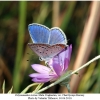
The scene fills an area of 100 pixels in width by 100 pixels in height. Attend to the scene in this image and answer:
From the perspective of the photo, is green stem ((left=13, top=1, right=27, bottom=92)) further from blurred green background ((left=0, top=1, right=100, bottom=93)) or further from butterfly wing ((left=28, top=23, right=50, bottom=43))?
butterfly wing ((left=28, top=23, right=50, bottom=43))

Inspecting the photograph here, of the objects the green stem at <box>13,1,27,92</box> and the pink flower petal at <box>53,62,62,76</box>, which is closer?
the pink flower petal at <box>53,62,62,76</box>

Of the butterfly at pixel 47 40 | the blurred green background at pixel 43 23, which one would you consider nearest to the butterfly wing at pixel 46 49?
the butterfly at pixel 47 40

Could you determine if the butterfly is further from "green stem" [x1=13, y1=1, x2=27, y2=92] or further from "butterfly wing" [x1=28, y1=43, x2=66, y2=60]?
"green stem" [x1=13, y1=1, x2=27, y2=92]

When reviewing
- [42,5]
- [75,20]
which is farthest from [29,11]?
[75,20]

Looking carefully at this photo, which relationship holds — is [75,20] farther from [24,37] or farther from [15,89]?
[15,89]

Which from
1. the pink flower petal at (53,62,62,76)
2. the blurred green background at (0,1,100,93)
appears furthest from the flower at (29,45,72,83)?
the blurred green background at (0,1,100,93)

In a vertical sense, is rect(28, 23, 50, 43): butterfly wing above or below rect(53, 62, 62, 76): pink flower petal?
above

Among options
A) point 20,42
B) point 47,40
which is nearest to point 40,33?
point 47,40
